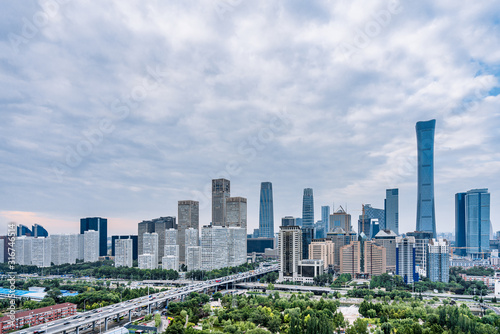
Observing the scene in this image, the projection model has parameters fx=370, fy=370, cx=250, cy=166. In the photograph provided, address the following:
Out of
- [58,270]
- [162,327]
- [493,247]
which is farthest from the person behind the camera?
[493,247]

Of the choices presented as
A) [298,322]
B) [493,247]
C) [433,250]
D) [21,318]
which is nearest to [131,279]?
[21,318]

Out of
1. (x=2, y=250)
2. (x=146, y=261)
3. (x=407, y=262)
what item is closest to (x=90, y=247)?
(x=2, y=250)

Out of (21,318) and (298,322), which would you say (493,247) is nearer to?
(298,322)

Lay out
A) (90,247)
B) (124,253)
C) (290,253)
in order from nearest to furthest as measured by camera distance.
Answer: (290,253) → (124,253) → (90,247)

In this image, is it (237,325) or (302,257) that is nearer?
(237,325)

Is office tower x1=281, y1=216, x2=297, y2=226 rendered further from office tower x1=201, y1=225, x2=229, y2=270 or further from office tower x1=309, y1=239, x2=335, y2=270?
office tower x1=201, y1=225, x2=229, y2=270

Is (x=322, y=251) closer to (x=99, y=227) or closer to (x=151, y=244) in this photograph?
(x=151, y=244)

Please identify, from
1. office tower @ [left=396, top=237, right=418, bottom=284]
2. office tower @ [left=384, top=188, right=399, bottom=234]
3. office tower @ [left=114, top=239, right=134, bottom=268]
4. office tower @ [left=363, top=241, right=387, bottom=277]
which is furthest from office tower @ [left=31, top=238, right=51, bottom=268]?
office tower @ [left=384, top=188, right=399, bottom=234]
